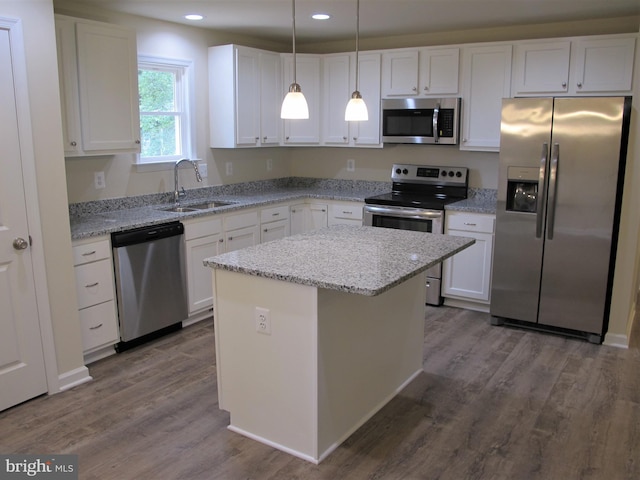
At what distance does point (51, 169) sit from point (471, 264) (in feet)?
10.6

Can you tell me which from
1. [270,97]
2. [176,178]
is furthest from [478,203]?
[176,178]

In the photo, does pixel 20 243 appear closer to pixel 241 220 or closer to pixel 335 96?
pixel 241 220

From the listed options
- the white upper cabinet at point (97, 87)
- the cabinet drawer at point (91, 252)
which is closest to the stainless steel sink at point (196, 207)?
the white upper cabinet at point (97, 87)

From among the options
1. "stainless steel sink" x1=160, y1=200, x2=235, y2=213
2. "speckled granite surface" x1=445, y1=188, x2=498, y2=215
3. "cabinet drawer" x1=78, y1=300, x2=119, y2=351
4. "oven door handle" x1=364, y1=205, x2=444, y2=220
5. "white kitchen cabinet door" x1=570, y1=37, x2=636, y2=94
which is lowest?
"cabinet drawer" x1=78, y1=300, x2=119, y2=351

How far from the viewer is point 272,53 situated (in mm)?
→ 5301

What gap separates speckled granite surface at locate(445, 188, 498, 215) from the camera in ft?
15.1

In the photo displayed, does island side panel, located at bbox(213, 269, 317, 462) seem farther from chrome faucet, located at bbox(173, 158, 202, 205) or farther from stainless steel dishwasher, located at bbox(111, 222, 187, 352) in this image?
chrome faucet, located at bbox(173, 158, 202, 205)

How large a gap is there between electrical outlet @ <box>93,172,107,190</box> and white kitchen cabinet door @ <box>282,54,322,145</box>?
6.26 ft

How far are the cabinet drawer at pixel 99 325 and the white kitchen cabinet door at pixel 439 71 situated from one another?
317 centimetres

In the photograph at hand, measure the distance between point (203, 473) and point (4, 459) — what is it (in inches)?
38.2

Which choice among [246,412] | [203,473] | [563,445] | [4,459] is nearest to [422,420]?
[563,445]

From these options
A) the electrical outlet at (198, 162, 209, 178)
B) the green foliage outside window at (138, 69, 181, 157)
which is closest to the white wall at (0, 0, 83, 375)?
the green foliage outside window at (138, 69, 181, 157)

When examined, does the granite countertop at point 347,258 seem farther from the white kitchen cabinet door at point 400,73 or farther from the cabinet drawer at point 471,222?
the white kitchen cabinet door at point 400,73

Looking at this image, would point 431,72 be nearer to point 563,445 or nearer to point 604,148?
point 604,148
